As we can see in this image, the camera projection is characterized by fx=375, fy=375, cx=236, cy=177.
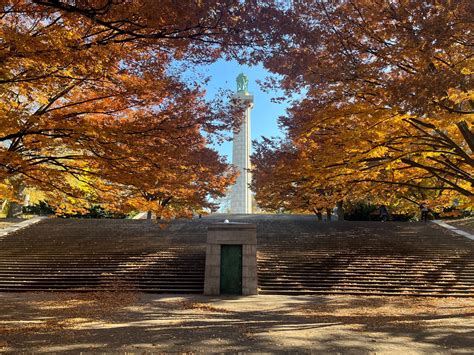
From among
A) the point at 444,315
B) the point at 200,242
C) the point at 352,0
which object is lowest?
the point at 444,315

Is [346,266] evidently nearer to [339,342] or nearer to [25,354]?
[339,342]

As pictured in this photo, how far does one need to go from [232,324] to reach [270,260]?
760cm

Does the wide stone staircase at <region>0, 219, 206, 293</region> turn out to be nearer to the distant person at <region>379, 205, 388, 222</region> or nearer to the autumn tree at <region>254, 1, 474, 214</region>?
the autumn tree at <region>254, 1, 474, 214</region>

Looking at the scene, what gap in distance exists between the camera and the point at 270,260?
1455 centimetres

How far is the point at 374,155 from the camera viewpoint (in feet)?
36.2

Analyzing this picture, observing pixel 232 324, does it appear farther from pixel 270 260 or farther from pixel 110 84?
pixel 270 260

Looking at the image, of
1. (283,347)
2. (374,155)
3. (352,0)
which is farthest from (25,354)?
(374,155)

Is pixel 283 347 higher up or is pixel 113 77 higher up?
pixel 113 77

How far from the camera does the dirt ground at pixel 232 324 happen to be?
528cm

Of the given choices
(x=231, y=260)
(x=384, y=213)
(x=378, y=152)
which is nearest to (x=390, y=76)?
(x=378, y=152)

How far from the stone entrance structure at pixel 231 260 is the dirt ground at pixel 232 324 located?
3.85ft

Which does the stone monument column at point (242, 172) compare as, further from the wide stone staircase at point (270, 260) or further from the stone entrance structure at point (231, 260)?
the stone entrance structure at point (231, 260)

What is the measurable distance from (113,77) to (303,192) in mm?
12161

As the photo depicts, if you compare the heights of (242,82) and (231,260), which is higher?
(242,82)
